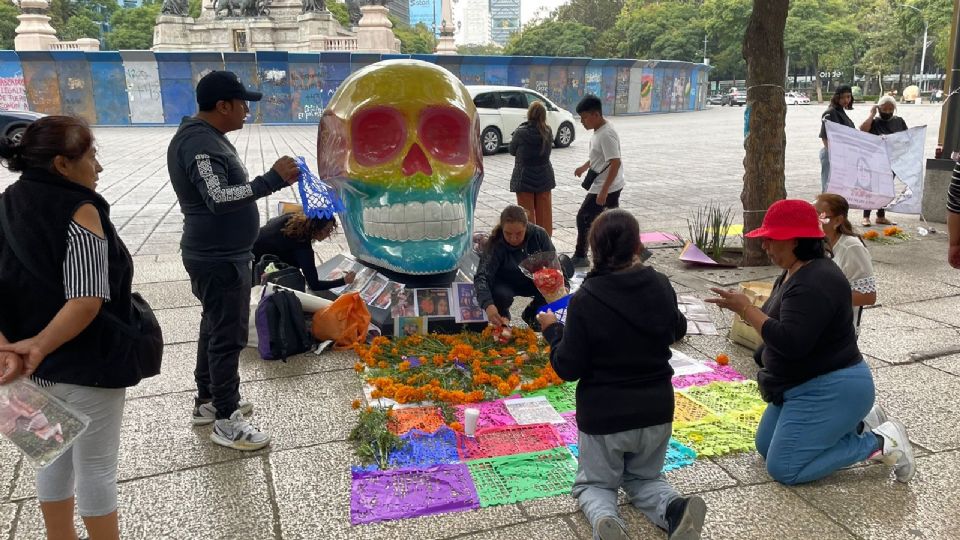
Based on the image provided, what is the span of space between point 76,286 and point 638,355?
6.10 ft

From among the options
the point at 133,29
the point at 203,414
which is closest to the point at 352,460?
the point at 203,414

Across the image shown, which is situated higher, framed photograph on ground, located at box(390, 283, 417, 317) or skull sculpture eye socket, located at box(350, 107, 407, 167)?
skull sculpture eye socket, located at box(350, 107, 407, 167)

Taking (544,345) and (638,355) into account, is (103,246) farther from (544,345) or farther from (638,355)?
(544,345)

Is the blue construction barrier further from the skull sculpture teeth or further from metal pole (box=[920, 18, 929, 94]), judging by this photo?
metal pole (box=[920, 18, 929, 94])

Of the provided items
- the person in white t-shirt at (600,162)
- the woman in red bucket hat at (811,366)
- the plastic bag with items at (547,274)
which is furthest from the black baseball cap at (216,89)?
the person in white t-shirt at (600,162)

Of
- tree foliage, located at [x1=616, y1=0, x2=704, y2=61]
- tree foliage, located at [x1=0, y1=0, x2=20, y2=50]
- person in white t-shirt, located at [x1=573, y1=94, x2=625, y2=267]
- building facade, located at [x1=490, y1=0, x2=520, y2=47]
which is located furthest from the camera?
building facade, located at [x1=490, y1=0, x2=520, y2=47]

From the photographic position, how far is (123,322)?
2166 millimetres

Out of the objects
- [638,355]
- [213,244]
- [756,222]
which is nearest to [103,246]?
[213,244]

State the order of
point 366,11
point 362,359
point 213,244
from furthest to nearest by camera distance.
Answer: point 366,11
point 362,359
point 213,244

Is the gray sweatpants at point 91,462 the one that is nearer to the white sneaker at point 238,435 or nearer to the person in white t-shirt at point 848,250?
the white sneaker at point 238,435

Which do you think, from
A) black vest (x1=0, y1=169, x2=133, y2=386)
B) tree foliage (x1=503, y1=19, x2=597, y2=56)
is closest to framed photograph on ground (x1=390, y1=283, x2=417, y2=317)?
black vest (x1=0, y1=169, x2=133, y2=386)

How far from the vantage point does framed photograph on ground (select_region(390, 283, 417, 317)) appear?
4.63 metres

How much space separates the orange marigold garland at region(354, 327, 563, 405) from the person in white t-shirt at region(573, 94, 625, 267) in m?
2.05

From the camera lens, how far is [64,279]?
2.00m
